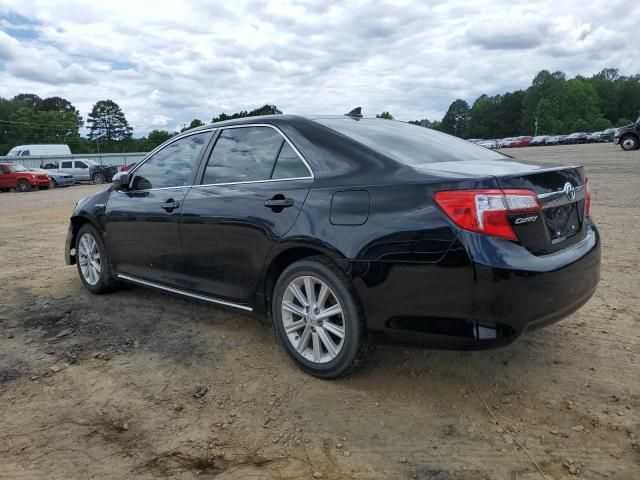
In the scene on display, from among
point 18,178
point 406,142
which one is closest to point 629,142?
point 406,142

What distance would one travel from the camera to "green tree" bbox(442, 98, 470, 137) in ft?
447

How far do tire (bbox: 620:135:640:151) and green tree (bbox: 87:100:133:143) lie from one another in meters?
111

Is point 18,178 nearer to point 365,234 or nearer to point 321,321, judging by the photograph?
point 321,321

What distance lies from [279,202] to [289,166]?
0.26m

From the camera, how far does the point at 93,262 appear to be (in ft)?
17.3

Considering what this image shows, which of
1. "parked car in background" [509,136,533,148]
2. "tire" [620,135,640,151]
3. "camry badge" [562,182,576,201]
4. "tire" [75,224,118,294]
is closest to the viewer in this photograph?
"camry badge" [562,182,576,201]

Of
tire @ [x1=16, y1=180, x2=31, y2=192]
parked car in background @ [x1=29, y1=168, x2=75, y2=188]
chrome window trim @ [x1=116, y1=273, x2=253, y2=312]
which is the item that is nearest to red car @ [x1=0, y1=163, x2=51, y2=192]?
tire @ [x1=16, y1=180, x2=31, y2=192]

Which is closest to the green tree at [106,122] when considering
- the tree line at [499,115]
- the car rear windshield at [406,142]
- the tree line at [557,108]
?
the tree line at [499,115]

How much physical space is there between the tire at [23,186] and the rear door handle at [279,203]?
26462 millimetres

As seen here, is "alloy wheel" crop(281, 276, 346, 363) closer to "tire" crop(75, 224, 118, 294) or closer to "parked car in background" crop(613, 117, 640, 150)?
"tire" crop(75, 224, 118, 294)

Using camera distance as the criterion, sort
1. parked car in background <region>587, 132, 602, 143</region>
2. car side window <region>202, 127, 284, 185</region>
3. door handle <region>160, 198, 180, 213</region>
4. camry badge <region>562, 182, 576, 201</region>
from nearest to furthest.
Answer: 1. camry badge <region>562, 182, 576, 201</region>
2. car side window <region>202, 127, 284, 185</region>
3. door handle <region>160, 198, 180, 213</region>
4. parked car in background <region>587, 132, 602, 143</region>

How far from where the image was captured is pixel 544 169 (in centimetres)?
292

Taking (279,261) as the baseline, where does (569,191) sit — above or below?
above

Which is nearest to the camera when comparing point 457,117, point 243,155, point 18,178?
point 243,155
